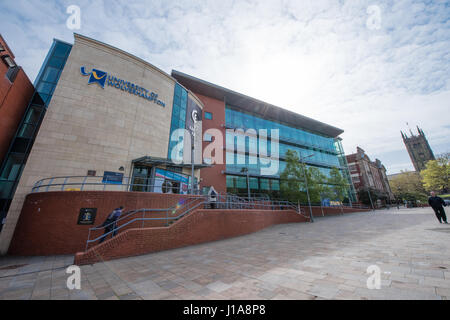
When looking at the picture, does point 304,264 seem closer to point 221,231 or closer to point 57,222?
point 221,231

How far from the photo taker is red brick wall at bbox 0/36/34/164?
405 inches

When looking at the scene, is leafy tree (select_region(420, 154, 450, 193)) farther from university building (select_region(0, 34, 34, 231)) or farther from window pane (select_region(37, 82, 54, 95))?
university building (select_region(0, 34, 34, 231))

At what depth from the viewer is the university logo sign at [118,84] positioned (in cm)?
1371

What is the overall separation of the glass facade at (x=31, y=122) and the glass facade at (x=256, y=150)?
Result: 1772 cm

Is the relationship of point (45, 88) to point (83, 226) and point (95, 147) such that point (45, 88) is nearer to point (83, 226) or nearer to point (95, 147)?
point (95, 147)

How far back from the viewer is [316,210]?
2567 centimetres

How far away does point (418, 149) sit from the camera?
7525cm

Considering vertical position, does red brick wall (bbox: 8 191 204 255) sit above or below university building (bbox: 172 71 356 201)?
below

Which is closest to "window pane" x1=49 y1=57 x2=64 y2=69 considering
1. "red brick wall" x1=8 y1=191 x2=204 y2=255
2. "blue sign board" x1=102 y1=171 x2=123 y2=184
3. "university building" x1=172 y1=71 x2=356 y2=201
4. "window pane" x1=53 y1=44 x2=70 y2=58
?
"window pane" x1=53 y1=44 x2=70 y2=58

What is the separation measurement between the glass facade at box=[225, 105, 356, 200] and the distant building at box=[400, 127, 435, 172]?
6393 centimetres

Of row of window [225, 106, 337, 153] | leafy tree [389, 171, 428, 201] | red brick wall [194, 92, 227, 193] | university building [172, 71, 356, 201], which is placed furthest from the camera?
leafy tree [389, 171, 428, 201]

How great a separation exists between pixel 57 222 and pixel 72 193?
1380mm

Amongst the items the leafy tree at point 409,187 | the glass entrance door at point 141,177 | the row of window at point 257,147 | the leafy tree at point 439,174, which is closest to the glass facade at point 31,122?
the glass entrance door at point 141,177
